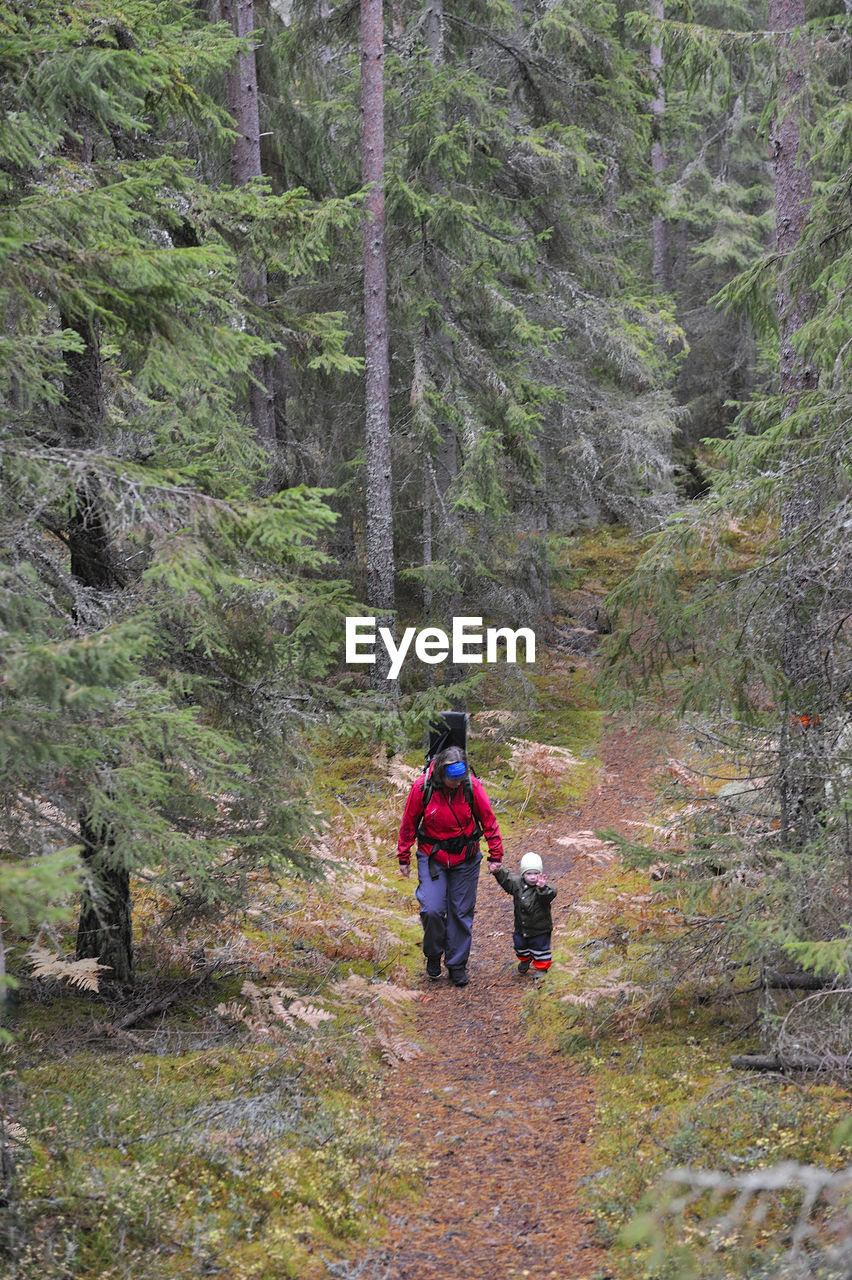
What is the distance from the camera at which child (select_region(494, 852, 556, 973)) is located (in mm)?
8883

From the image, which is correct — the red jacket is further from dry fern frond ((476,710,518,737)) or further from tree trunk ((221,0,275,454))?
dry fern frond ((476,710,518,737))

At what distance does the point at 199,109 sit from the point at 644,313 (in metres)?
11.1

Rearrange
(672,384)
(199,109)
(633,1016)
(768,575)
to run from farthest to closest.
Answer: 1. (672,384)
2. (199,109)
3. (633,1016)
4. (768,575)

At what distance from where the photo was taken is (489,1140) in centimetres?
628

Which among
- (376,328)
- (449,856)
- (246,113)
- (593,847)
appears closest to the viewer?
(449,856)

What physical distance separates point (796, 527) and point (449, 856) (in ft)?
14.3

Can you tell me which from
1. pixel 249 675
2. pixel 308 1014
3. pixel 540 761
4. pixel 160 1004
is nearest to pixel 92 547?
pixel 249 675

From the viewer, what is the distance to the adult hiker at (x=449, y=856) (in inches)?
356

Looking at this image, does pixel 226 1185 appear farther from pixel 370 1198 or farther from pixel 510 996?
pixel 510 996

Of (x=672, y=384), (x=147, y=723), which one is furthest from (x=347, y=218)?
(x=672, y=384)

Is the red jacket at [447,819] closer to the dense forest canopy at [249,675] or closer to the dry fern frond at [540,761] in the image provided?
the dense forest canopy at [249,675]

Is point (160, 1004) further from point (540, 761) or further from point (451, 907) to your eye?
point (540, 761)

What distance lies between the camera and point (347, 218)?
28.1 ft

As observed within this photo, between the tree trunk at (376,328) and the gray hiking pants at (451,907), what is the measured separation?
19.3ft
